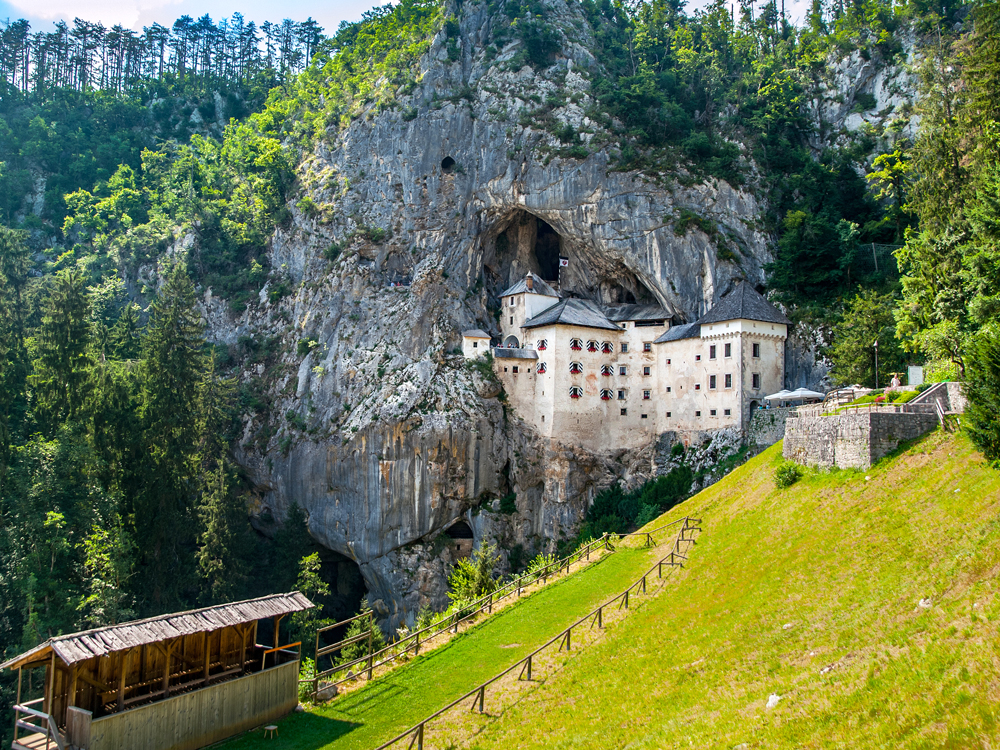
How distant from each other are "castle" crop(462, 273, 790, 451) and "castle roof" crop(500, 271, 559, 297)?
100mm

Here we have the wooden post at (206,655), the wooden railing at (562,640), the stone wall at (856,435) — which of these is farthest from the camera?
the stone wall at (856,435)

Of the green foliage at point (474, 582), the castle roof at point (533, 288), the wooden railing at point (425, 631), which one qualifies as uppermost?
the castle roof at point (533, 288)

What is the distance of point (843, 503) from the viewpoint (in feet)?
91.0

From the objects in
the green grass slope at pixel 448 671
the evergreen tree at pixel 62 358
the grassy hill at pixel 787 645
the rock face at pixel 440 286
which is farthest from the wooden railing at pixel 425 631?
the evergreen tree at pixel 62 358

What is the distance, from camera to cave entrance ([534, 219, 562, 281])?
70938mm

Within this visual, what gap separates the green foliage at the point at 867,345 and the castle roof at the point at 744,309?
5.07 meters

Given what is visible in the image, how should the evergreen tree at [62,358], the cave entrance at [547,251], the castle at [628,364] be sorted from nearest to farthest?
the evergreen tree at [62,358]
the castle at [628,364]
the cave entrance at [547,251]

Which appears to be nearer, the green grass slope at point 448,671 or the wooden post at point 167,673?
the wooden post at point 167,673

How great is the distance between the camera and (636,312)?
203 ft

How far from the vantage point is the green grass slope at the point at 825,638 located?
14555mm

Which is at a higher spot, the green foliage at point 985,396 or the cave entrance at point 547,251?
the cave entrance at point 547,251

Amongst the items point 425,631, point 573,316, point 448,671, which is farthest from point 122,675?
point 573,316

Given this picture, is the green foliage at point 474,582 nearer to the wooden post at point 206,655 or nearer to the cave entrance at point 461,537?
the cave entrance at point 461,537

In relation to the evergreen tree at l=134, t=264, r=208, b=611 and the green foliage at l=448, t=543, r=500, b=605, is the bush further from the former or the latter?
the evergreen tree at l=134, t=264, r=208, b=611
